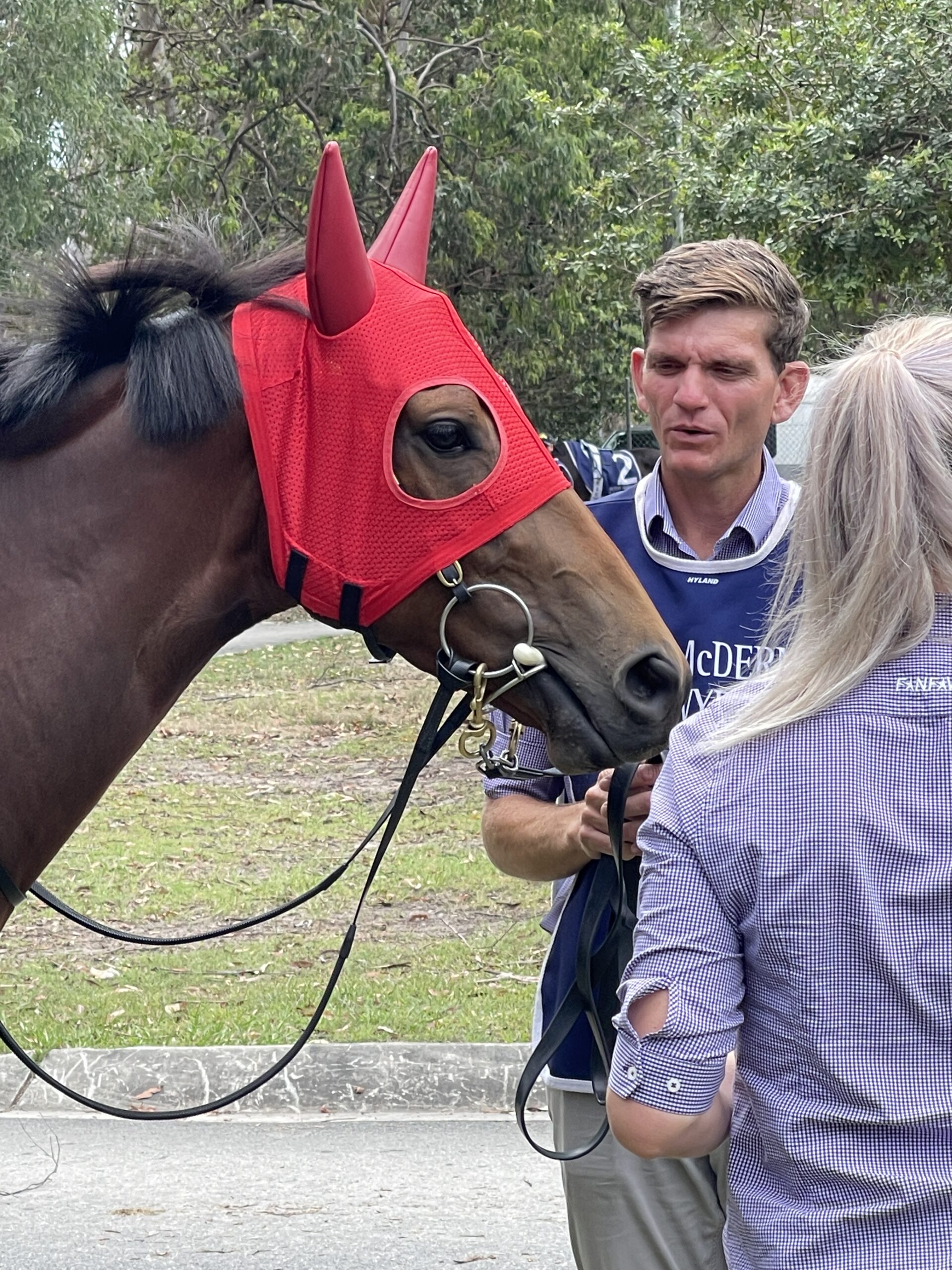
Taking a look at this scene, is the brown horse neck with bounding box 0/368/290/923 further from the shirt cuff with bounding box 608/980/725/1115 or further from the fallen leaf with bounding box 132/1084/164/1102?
the fallen leaf with bounding box 132/1084/164/1102

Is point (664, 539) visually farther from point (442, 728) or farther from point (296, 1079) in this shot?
point (296, 1079)

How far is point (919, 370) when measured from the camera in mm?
1517

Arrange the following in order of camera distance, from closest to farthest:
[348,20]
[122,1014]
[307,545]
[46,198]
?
1. [307,545]
2. [122,1014]
3. [46,198]
4. [348,20]

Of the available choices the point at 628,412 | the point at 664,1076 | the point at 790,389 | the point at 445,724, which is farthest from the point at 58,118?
the point at 664,1076

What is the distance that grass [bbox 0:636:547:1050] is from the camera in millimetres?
5555

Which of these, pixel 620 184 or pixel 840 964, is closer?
pixel 840 964

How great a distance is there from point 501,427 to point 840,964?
1.14 meters

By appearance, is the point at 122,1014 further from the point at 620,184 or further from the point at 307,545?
the point at 620,184

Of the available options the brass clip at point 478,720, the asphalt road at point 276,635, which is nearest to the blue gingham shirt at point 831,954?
the brass clip at point 478,720

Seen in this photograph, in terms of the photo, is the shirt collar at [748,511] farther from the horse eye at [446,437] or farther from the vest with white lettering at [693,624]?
the horse eye at [446,437]

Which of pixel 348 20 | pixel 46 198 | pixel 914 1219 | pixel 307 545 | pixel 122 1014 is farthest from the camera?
pixel 348 20

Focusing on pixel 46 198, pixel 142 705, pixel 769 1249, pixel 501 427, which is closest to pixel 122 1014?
pixel 142 705

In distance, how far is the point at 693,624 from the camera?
2445 millimetres

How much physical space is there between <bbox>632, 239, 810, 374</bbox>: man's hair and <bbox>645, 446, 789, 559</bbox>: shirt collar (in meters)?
0.22
